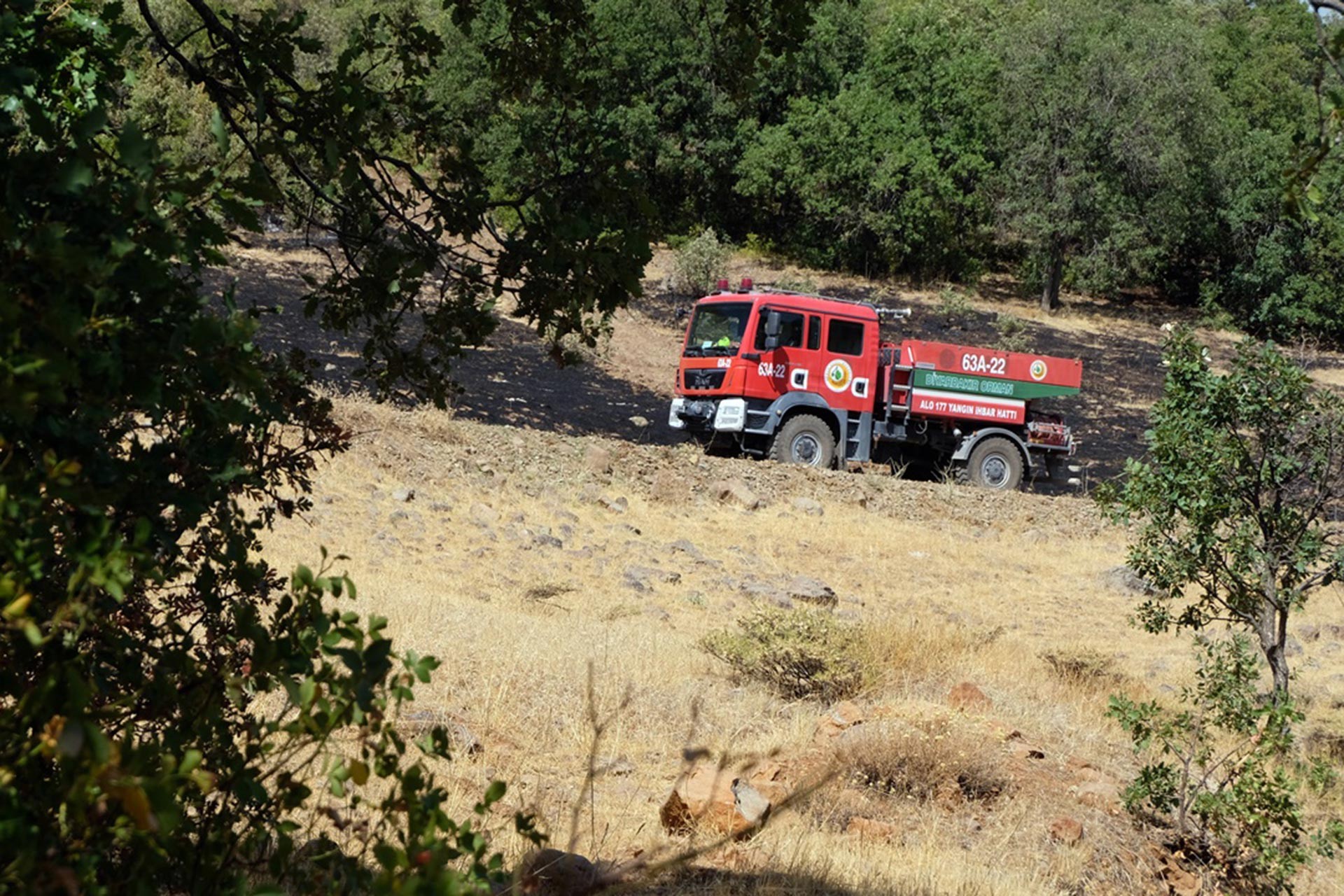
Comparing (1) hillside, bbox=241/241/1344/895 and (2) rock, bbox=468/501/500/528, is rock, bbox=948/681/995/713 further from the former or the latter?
(2) rock, bbox=468/501/500/528

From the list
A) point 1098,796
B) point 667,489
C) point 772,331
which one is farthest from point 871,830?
point 772,331

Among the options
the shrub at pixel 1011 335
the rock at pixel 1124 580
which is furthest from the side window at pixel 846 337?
the shrub at pixel 1011 335

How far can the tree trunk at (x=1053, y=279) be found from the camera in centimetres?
4269

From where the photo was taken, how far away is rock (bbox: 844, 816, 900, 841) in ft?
23.5

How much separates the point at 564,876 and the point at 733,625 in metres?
8.27

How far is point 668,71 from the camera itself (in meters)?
43.9

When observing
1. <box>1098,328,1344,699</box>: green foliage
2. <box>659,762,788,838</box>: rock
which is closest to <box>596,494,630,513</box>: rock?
<box>1098,328,1344,699</box>: green foliage

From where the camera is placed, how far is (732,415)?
20531mm

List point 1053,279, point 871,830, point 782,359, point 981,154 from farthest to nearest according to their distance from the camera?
point 981,154
point 1053,279
point 782,359
point 871,830

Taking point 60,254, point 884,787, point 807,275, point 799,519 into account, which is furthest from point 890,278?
point 60,254

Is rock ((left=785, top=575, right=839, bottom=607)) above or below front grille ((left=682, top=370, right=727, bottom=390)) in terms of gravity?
below

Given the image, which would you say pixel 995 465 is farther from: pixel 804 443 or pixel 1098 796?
pixel 1098 796

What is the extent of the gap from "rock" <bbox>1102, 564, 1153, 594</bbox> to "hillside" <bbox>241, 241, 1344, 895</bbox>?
0.17 feet

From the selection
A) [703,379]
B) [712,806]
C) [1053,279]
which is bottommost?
[712,806]
